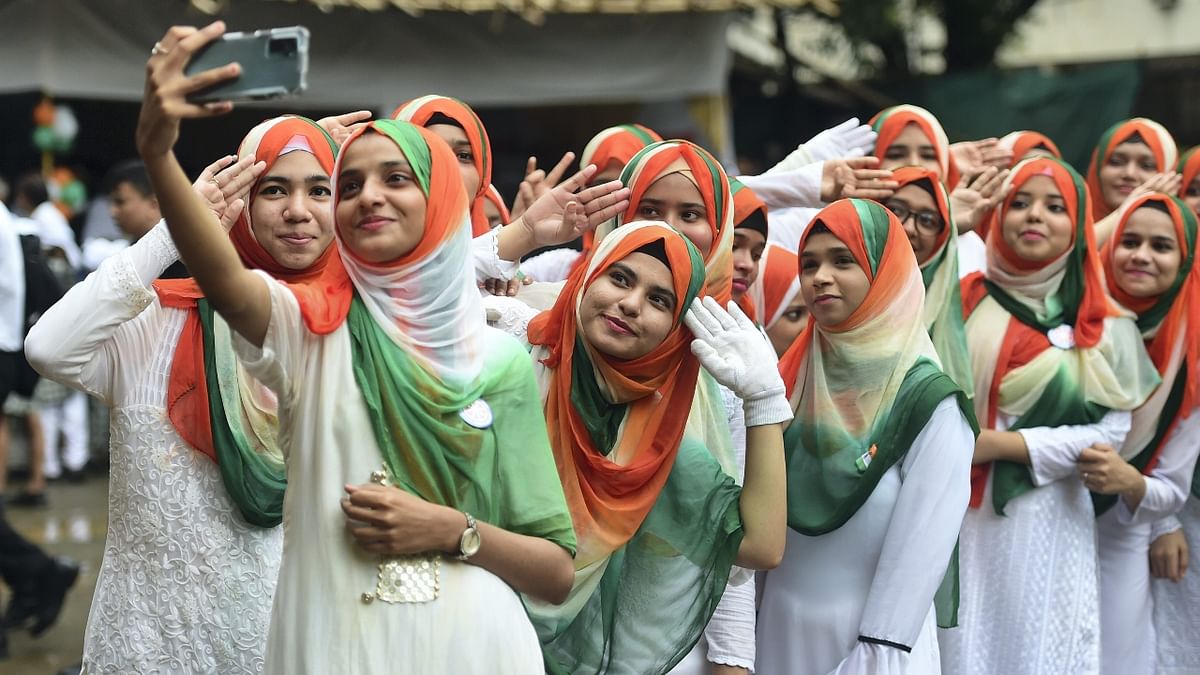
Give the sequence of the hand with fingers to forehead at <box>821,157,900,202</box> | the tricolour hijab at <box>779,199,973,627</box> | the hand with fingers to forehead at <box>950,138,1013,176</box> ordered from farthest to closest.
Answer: the hand with fingers to forehead at <box>950,138,1013,176</box>, the hand with fingers to forehead at <box>821,157,900,202</box>, the tricolour hijab at <box>779,199,973,627</box>

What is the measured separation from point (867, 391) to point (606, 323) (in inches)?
33.4

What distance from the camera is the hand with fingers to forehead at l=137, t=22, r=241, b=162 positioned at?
2.17 metres

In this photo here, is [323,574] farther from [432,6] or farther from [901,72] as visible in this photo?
[901,72]

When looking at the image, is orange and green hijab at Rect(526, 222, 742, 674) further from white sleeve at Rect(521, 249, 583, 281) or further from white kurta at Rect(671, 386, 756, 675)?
white sleeve at Rect(521, 249, 583, 281)

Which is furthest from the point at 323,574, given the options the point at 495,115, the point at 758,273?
the point at 495,115

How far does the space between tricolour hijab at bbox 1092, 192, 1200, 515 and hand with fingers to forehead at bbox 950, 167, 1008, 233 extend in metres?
0.54

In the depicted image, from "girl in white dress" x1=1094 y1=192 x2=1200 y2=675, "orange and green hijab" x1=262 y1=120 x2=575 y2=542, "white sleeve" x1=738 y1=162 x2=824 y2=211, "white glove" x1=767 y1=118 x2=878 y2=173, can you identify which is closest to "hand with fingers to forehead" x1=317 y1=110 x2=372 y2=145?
"orange and green hijab" x1=262 y1=120 x2=575 y2=542

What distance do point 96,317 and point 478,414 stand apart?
1.05 m

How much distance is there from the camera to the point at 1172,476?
16.1ft

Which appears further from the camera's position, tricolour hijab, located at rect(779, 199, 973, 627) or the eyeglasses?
the eyeglasses

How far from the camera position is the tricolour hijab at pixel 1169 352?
494 centimetres

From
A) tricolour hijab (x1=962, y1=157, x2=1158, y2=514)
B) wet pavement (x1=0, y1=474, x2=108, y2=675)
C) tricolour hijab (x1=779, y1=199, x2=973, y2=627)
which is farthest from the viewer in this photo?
wet pavement (x1=0, y1=474, x2=108, y2=675)

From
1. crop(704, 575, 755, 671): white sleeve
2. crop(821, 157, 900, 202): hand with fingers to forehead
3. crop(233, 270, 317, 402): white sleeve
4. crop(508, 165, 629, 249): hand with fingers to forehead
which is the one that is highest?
crop(821, 157, 900, 202): hand with fingers to forehead

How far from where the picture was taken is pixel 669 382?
315cm
